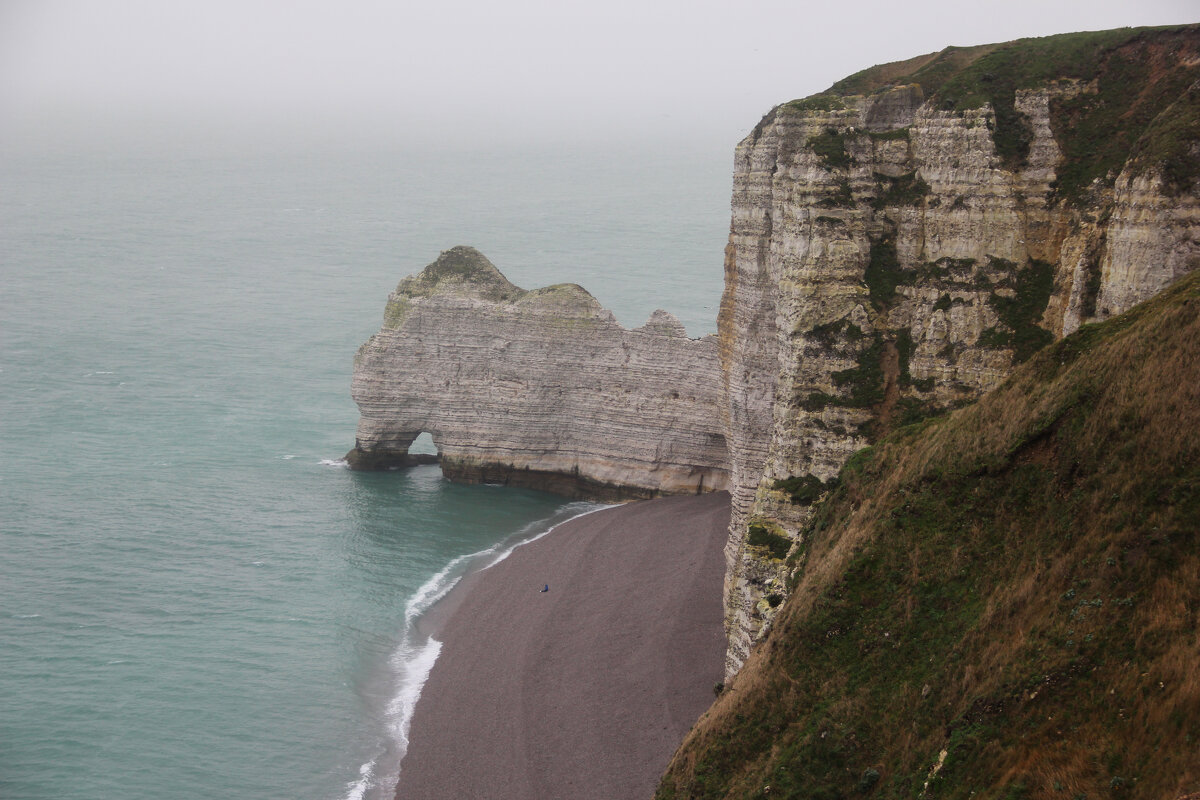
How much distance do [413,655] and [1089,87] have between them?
28767mm

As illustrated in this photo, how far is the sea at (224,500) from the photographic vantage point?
37469mm

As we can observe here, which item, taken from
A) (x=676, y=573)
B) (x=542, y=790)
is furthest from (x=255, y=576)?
(x=542, y=790)

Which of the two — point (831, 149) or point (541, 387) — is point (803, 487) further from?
point (541, 387)

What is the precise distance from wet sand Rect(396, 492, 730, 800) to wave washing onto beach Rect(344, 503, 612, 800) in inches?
17.7

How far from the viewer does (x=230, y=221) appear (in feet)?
423

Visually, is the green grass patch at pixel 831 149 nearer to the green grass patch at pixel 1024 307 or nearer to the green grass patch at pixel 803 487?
the green grass patch at pixel 1024 307

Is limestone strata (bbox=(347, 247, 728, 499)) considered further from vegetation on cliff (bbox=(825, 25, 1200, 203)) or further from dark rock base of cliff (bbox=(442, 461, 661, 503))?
vegetation on cliff (bbox=(825, 25, 1200, 203))

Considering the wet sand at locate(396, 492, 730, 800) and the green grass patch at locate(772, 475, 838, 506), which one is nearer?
the green grass patch at locate(772, 475, 838, 506)

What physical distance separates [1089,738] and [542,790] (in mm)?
19959

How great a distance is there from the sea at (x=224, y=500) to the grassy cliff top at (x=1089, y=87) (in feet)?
82.4

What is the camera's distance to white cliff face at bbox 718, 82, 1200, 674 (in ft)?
96.5

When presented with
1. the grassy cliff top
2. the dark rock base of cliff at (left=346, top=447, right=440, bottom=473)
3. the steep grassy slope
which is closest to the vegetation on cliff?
the grassy cliff top

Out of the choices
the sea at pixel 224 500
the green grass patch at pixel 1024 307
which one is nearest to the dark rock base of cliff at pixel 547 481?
the sea at pixel 224 500

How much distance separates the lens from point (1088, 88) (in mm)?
30734
